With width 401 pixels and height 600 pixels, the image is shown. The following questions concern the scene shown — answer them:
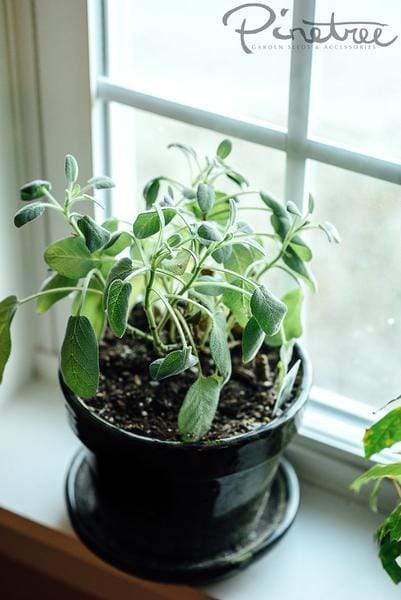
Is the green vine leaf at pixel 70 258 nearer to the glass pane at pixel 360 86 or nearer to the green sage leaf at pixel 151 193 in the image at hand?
the green sage leaf at pixel 151 193

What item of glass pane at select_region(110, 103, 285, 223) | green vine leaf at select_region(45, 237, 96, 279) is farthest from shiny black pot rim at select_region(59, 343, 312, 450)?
glass pane at select_region(110, 103, 285, 223)

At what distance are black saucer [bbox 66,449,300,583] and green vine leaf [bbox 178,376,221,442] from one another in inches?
7.2

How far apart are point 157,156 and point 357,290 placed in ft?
0.89

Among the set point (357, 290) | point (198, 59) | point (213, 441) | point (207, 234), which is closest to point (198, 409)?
point (213, 441)

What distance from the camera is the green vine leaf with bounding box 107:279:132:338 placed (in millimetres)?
715

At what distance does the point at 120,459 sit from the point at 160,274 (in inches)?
7.1

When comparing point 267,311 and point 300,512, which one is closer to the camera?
point 267,311

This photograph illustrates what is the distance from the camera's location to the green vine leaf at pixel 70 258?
2.69 feet

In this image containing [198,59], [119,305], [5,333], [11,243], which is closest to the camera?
[119,305]

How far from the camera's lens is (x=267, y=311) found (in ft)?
2.38

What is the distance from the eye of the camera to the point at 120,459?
0.85 meters

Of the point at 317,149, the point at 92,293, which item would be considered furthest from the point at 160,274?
the point at 317,149

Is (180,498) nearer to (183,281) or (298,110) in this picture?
(183,281)

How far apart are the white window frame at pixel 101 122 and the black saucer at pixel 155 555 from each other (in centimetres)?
7
